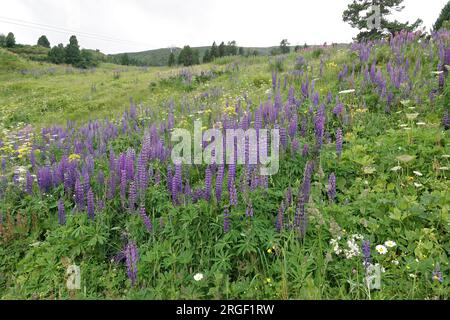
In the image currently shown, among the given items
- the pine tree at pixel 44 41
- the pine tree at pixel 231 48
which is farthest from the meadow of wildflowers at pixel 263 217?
the pine tree at pixel 44 41

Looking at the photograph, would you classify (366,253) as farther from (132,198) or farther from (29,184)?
(29,184)

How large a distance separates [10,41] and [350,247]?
2761 inches

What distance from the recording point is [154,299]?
2.65 metres

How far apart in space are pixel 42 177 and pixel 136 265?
2.17 meters

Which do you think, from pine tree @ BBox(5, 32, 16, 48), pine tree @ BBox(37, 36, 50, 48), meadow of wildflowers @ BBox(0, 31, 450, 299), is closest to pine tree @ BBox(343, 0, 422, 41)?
meadow of wildflowers @ BBox(0, 31, 450, 299)

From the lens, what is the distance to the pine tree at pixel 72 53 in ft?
155

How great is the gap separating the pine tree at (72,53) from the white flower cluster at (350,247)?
51.3 meters

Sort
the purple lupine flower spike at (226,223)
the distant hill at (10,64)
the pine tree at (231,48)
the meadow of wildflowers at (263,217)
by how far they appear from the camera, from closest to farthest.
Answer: the meadow of wildflowers at (263,217), the purple lupine flower spike at (226,223), the distant hill at (10,64), the pine tree at (231,48)

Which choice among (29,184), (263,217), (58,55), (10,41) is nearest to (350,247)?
(263,217)

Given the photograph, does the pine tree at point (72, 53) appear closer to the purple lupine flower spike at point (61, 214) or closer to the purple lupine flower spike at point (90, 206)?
the purple lupine flower spike at point (61, 214)

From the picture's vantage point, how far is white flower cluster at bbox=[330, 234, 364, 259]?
2758 mm

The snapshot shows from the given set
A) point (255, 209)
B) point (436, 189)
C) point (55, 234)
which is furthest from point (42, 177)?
point (436, 189)

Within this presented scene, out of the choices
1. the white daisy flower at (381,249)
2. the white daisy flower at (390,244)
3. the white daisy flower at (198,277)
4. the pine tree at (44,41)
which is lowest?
the white daisy flower at (198,277)

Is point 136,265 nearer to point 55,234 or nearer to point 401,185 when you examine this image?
point 55,234
